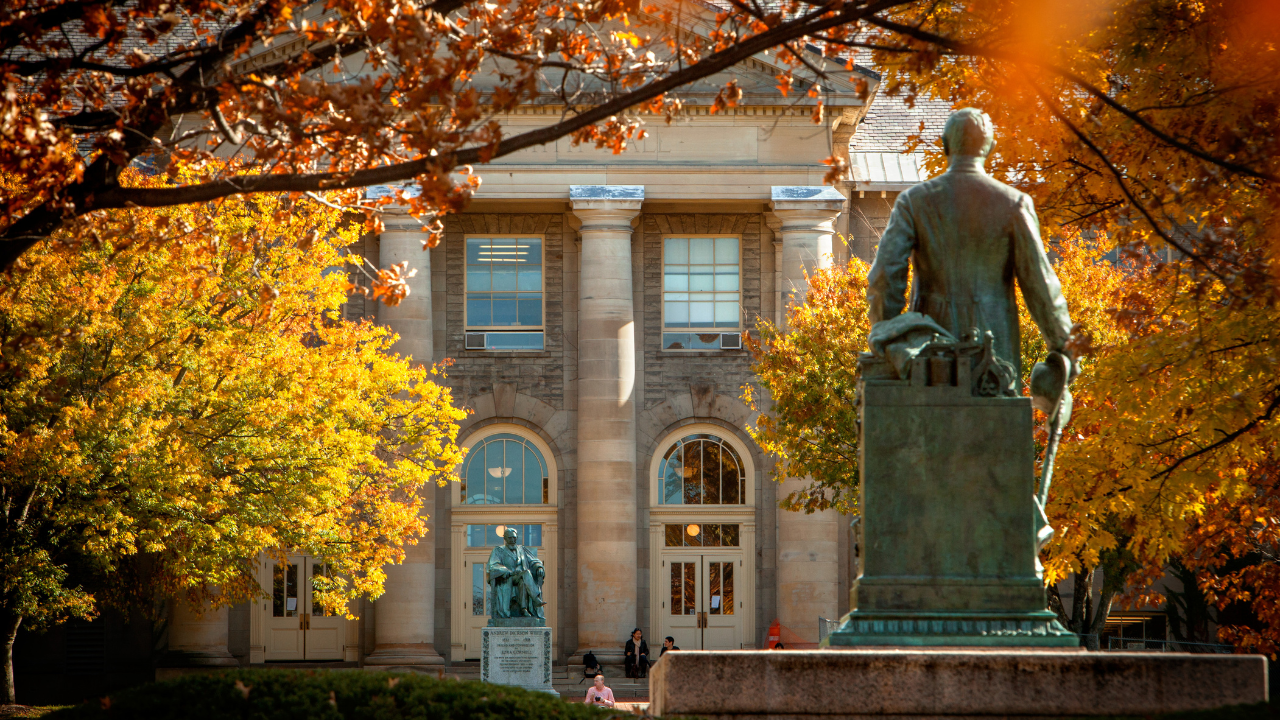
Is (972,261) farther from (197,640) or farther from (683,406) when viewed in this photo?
(197,640)

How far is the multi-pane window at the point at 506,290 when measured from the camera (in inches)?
1442

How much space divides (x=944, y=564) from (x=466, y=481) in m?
29.5

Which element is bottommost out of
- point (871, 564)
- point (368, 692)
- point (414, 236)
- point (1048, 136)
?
point (368, 692)

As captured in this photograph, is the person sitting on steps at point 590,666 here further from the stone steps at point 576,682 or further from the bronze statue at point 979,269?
the bronze statue at point 979,269

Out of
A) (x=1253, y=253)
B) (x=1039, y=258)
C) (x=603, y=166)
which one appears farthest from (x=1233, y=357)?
(x=603, y=166)

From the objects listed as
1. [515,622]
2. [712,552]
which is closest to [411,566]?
[712,552]

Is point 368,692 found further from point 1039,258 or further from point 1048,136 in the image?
point 1048,136

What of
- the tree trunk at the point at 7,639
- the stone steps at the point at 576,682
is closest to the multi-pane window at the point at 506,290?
the stone steps at the point at 576,682

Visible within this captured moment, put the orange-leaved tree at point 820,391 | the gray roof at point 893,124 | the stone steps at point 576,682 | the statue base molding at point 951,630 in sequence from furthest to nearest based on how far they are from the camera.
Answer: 1. the gray roof at point 893,124
2. the stone steps at point 576,682
3. the orange-leaved tree at point 820,391
4. the statue base molding at point 951,630

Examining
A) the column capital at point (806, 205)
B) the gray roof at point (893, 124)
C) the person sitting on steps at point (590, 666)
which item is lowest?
the person sitting on steps at point (590, 666)

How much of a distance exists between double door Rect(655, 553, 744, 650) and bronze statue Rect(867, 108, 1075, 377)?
28447 mm

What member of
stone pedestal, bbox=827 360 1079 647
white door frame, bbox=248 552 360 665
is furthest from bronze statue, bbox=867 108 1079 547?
white door frame, bbox=248 552 360 665

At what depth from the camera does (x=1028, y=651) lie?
21.9ft

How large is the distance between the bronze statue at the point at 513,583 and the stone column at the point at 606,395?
9.17 m
